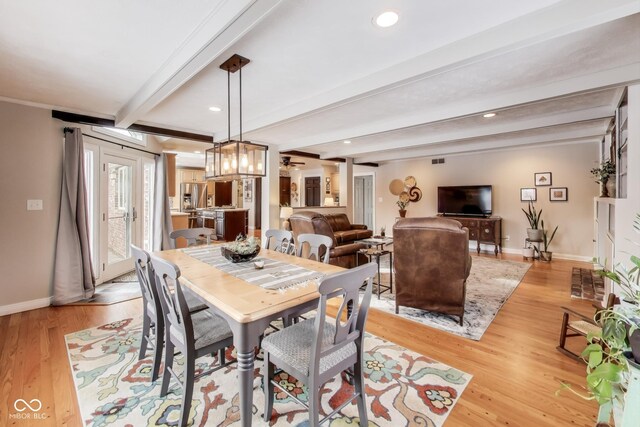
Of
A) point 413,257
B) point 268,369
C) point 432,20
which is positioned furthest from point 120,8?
point 413,257

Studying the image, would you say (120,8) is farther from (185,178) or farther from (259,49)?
(185,178)

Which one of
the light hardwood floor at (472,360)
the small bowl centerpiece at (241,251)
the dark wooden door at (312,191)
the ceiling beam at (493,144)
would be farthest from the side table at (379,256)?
the dark wooden door at (312,191)

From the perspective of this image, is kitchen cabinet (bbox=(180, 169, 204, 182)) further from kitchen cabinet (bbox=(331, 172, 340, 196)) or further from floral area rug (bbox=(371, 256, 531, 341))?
floral area rug (bbox=(371, 256, 531, 341))

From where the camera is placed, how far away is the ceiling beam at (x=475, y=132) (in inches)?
150

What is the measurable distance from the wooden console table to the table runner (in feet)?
18.3

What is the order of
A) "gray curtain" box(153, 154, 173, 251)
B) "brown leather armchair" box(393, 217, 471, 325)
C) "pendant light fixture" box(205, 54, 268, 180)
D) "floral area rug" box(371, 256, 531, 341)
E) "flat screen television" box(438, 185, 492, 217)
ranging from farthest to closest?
"flat screen television" box(438, 185, 492, 217) → "gray curtain" box(153, 154, 173, 251) → "floral area rug" box(371, 256, 531, 341) → "brown leather armchair" box(393, 217, 471, 325) → "pendant light fixture" box(205, 54, 268, 180)

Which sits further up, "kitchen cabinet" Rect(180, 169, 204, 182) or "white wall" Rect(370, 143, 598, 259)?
"kitchen cabinet" Rect(180, 169, 204, 182)

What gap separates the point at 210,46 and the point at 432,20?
4.93 ft

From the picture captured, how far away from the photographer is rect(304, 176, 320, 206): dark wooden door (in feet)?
35.2

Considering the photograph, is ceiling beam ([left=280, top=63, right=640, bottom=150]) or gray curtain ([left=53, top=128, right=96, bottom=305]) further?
gray curtain ([left=53, top=128, right=96, bottom=305])

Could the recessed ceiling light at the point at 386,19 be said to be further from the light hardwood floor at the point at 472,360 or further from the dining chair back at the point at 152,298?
the light hardwood floor at the point at 472,360

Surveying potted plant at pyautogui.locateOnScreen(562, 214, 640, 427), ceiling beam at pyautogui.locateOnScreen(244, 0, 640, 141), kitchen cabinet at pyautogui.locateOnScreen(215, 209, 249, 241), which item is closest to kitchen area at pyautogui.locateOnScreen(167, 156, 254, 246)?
kitchen cabinet at pyautogui.locateOnScreen(215, 209, 249, 241)

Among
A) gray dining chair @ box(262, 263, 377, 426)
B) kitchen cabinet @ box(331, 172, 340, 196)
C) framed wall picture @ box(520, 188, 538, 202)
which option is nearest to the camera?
gray dining chair @ box(262, 263, 377, 426)

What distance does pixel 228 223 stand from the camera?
7.35 metres
